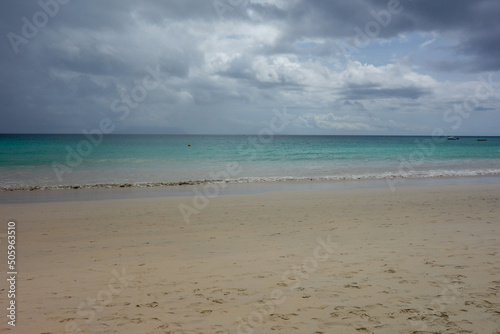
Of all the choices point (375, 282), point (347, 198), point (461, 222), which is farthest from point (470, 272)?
point (347, 198)

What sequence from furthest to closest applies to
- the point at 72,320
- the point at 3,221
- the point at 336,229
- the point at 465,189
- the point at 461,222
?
the point at 465,189 → the point at 3,221 → the point at 461,222 → the point at 336,229 → the point at 72,320

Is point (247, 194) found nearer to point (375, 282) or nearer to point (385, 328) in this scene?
point (375, 282)

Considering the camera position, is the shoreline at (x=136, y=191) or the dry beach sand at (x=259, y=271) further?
the shoreline at (x=136, y=191)

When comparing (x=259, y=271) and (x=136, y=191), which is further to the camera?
(x=136, y=191)

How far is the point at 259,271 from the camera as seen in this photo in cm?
623

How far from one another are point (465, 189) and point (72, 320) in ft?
60.9

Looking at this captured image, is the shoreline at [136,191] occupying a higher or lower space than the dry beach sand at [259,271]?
higher

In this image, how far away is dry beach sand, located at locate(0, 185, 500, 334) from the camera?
4.47m

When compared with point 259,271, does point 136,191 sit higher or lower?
higher

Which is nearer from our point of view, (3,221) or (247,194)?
(3,221)

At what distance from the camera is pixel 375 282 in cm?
557

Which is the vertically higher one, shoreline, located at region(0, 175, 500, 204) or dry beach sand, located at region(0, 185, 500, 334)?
shoreline, located at region(0, 175, 500, 204)

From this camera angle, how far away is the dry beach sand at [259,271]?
447 centimetres

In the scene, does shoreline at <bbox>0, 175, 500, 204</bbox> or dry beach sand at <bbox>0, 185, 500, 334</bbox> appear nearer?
dry beach sand at <bbox>0, 185, 500, 334</bbox>
